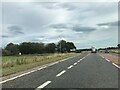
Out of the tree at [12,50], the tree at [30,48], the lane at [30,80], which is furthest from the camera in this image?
the tree at [30,48]

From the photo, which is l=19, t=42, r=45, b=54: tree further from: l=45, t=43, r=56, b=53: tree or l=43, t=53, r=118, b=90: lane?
l=43, t=53, r=118, b=90: lane

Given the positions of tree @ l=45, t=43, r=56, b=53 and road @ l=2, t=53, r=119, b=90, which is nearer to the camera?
road @ l=2, t=53, r=119, b=90

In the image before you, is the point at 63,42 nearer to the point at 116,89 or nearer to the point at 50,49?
the point at 50,49

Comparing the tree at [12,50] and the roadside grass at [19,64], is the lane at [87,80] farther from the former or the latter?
the tree at [12,50]

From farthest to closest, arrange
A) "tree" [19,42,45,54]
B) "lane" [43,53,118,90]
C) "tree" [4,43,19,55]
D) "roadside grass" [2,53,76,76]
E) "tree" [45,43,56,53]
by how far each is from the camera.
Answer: "tree" [19,42,45,54], "tree" [45,43,56,53], "tree" [4,43,19,55], "roadside grass" [2,53,76,76], "lane" [43,53,118,90]

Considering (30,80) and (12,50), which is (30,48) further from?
(30,80)

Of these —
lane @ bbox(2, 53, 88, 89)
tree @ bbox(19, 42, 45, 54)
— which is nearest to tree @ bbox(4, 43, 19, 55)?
tree @ bbox(19, 42, 45, 54)

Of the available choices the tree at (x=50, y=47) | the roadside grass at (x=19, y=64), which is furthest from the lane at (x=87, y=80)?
the tree at (x=50, y=47)

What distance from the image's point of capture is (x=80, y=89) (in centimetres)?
984

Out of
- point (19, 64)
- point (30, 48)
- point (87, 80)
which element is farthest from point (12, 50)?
point (87, 80)

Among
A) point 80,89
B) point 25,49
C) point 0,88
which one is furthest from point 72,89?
point 25,49

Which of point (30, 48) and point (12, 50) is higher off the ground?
point (30, 48)

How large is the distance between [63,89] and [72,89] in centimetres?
32

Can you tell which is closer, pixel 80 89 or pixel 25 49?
pixel 80 89
